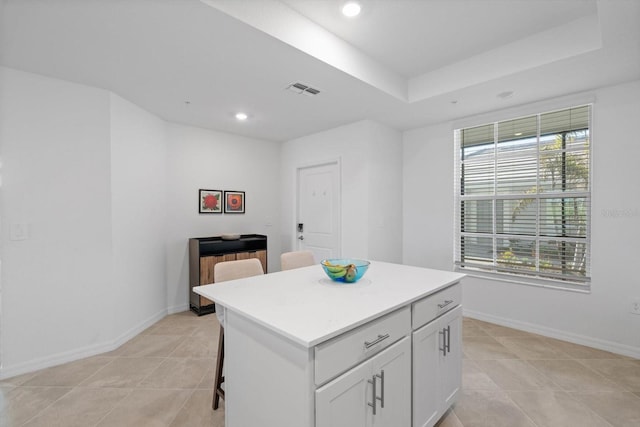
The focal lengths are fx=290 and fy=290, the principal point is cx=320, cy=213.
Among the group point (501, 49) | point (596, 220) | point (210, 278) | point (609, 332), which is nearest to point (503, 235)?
point (596, 220)

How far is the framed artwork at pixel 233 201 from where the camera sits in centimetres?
431

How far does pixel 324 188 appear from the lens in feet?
13.9

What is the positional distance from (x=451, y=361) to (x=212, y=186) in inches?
141

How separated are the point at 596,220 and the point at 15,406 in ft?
16.4

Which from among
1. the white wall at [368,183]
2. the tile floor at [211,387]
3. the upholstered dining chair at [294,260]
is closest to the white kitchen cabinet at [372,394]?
the tile floor at [211,387]

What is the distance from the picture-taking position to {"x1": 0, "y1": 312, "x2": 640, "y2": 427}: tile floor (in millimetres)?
1849

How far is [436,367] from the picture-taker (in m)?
1.68

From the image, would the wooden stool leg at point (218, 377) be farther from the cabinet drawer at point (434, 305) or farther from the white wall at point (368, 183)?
the white wall at point (368, 183)

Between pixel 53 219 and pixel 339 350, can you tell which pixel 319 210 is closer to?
pixel 53 219

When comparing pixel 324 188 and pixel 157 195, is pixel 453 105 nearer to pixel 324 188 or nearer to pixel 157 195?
pixel 324 188

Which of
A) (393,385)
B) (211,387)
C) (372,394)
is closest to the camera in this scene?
(372,394)

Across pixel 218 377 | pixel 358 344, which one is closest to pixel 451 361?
pixel 358 344

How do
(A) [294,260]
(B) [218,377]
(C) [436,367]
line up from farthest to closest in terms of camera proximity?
(A) [294,260], (B) [218,377], (C) [436,367]

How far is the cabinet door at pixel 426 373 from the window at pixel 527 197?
7.33ft
